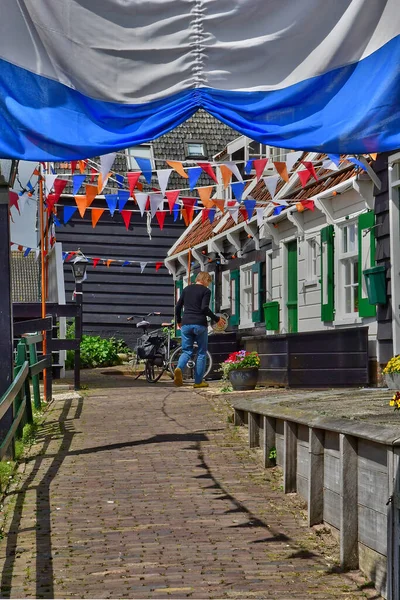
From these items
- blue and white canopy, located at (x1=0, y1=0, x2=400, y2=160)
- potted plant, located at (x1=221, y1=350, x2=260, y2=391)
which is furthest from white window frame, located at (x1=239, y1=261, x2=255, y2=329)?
blue and white canopy, located at (x1=0, y1=0, x2=400, y2=160)

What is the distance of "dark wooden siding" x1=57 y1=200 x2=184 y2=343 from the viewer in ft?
84.5

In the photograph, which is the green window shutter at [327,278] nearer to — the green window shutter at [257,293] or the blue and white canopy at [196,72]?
the green window shutter at [257,293]

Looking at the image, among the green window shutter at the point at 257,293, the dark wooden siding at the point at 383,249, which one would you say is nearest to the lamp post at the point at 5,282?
the dark wooden siding at the point at 383,249

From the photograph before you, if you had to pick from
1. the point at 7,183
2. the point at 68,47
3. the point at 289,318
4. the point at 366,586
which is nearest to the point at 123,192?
the point at 289,318

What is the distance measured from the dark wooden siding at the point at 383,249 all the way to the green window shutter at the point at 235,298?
7702 millimetres

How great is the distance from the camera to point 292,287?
1636cm

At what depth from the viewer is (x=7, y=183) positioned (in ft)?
29.3

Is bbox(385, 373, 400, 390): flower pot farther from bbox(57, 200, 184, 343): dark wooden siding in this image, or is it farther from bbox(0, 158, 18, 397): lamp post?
bbox(57, 200, 184, 343): dark wooden siding

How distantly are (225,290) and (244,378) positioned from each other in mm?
6557

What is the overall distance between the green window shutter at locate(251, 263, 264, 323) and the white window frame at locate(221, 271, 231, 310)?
2.26 metres

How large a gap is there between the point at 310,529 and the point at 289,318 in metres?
9.59

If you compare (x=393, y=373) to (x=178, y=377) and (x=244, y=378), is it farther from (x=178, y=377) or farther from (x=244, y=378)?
(x=178, y=377)

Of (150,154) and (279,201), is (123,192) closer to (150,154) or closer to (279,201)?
(279,201)

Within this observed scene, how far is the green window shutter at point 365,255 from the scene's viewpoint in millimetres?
12475
